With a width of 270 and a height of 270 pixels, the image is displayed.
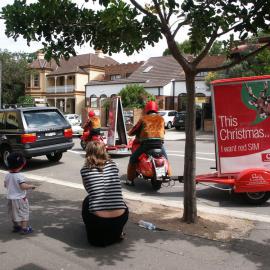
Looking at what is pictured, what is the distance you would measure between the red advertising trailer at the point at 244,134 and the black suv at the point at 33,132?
229 inches

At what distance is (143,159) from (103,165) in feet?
12.8

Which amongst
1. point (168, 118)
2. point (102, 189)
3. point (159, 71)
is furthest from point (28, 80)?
point (102, 189)

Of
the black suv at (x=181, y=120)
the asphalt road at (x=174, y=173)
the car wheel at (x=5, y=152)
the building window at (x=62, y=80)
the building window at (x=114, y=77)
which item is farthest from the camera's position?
the building window at (x=62, y=80)

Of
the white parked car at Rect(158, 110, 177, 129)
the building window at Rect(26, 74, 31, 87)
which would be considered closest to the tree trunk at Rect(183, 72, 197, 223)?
the white parked car at Rect(158, 110, 177, 129)

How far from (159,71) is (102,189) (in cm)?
4393

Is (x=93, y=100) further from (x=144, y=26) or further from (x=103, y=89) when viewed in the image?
(x=144, y=26)

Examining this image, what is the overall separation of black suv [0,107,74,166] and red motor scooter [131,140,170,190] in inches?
157

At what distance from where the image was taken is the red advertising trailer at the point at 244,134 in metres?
7.50

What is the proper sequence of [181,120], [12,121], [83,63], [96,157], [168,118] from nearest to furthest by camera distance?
[96,157] < [12,121] < [181,120] < [168,118] < [83,63]

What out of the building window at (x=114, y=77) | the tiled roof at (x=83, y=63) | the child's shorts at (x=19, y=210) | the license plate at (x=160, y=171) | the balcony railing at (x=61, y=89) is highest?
the tiled roof at (x=83, y=63)

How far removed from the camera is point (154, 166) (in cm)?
883

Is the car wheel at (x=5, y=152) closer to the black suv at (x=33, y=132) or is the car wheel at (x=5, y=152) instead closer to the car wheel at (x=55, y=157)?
the black suv at (x=33, y=132)

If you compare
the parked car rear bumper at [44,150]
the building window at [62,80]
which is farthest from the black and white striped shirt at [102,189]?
the building window at [62,80]

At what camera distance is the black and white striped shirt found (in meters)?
5.15
